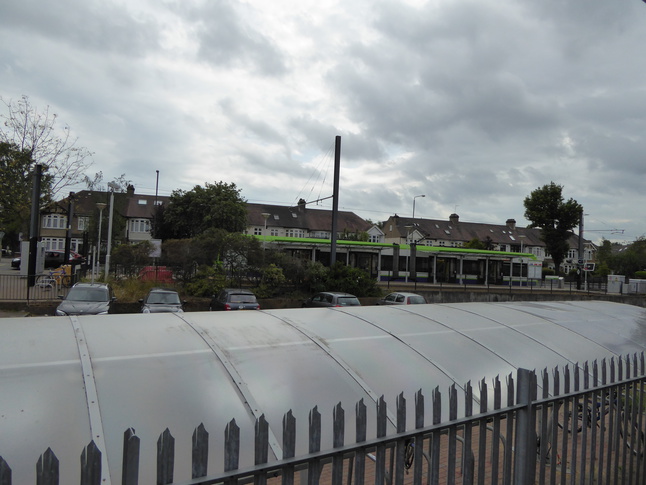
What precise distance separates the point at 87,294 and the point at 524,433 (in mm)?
15680

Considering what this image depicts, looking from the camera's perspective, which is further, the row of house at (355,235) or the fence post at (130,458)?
the row of house at (355,235)

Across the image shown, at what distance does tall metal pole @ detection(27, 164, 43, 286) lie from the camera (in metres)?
21.2

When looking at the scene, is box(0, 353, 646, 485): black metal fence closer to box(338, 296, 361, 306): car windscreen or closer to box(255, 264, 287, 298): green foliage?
box(338, 296, 361, 306): car windscreen

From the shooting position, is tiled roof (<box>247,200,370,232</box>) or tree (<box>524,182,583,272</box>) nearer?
tree (<box>524,182,583,272</box>)

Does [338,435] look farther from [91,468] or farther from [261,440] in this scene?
[91,468]

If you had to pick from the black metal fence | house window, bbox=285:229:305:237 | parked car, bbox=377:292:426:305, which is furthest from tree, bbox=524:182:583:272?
the black metal fence

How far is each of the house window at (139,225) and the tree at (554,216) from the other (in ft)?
176

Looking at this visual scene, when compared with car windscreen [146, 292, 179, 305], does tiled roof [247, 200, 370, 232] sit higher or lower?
higher

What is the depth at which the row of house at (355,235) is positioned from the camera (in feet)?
121

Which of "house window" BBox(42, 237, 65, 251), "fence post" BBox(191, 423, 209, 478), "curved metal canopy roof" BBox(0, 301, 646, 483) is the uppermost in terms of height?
"house window" BBox(42, 237, 65, 251)

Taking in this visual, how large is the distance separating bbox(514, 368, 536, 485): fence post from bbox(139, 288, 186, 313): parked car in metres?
14.3

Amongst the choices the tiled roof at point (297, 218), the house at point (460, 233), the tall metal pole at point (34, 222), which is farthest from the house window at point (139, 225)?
the tall metal pole at point (34, 222)

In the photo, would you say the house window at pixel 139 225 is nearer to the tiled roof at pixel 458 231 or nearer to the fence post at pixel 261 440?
the tiled roof at pixel 458 231

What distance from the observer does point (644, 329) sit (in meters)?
8.26
